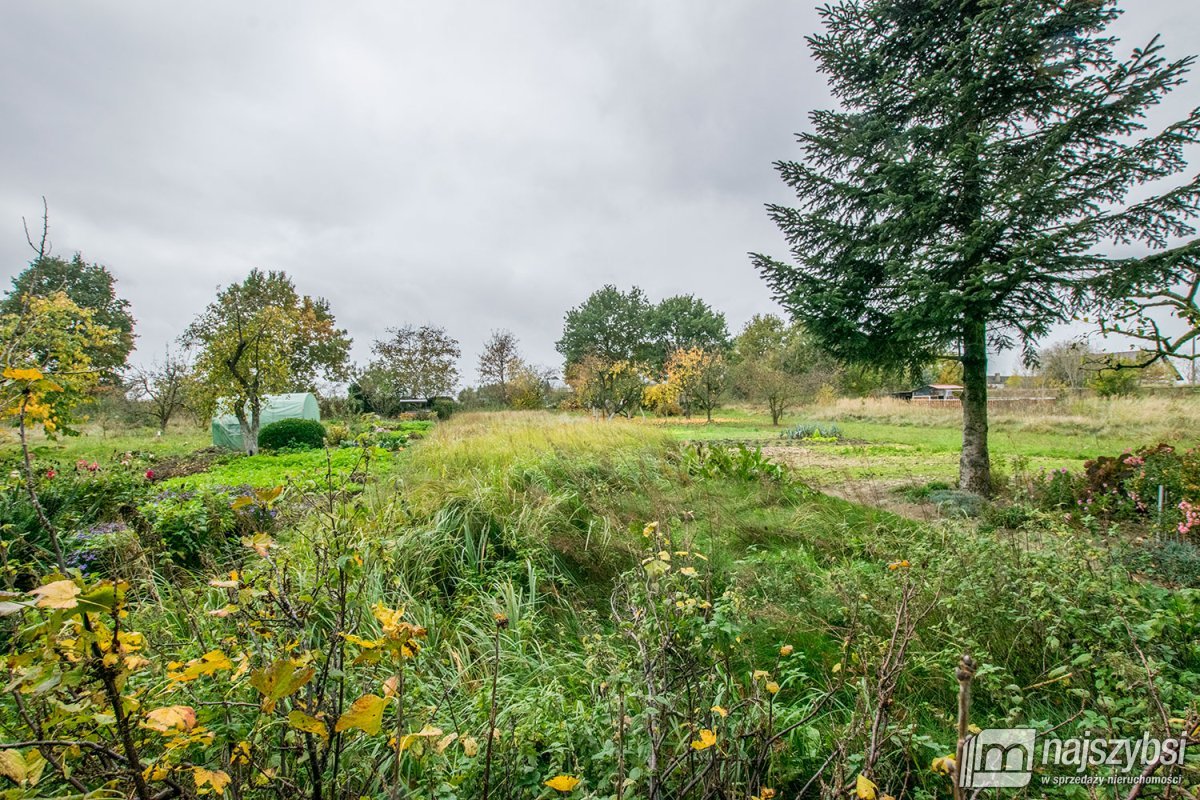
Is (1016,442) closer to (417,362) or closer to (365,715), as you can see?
(365,715)

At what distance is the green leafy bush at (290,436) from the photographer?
42.9ft

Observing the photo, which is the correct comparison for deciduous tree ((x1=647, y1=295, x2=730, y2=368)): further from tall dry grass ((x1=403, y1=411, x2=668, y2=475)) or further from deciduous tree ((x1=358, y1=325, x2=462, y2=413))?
tall dry grass ((x1=403, y1=411, x2=668, y2=475))

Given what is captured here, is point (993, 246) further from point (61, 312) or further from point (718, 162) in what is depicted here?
point (61, 312)

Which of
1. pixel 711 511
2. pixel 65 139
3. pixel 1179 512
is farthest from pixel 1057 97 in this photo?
pixel 65 139

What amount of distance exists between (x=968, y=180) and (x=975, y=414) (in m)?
3.09

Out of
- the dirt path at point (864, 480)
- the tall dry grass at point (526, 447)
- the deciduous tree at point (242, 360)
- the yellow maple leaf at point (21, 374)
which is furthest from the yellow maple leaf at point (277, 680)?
the deciduous tree at point (242, 360)

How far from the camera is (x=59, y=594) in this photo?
1.86ft

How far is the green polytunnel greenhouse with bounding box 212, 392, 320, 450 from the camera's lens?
48.0 ft

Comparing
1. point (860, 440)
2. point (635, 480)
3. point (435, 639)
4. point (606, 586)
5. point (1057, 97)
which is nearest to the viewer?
point (435, 639)

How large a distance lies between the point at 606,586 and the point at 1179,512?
5.11 m

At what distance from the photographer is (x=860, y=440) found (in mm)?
13266
